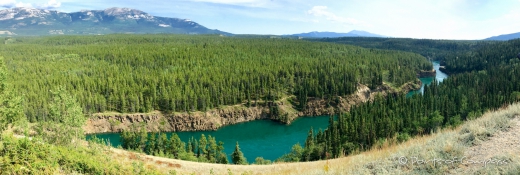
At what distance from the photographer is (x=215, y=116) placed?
96.1 meters

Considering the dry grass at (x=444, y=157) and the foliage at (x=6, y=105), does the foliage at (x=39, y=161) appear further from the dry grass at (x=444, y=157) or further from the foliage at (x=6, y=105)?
the foliage at (x=6, y=105)

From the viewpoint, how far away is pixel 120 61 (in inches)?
5571

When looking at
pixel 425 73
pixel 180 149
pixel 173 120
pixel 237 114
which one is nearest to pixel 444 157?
pixel 180 149

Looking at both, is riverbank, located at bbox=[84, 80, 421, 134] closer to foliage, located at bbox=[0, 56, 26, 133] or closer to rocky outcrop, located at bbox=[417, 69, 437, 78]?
foliage, located at bbox=[0, 56, 26, 133]

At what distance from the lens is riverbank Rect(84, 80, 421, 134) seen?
8712 cm

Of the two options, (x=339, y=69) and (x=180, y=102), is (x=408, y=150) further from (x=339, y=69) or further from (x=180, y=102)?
(x=339, y=69)

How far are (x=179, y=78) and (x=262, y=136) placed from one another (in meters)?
42.3

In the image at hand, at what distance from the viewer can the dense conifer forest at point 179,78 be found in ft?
305

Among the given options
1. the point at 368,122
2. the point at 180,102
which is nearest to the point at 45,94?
the point at 180,102

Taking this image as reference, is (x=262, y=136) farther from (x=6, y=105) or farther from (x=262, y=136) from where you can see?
(x=6, y=105)

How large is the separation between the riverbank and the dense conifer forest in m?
2.52

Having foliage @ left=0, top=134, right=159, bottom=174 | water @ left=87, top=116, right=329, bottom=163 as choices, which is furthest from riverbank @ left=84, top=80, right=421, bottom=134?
foliage @ left=0, top=134, right=159, bottom=174

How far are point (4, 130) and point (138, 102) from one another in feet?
212

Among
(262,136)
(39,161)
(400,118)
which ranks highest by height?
(39,161)
